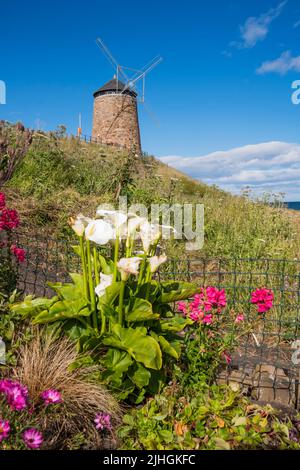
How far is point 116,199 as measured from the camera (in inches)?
236

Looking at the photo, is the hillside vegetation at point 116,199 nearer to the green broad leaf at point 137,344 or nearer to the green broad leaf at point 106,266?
the green broad leaf at point 106,266

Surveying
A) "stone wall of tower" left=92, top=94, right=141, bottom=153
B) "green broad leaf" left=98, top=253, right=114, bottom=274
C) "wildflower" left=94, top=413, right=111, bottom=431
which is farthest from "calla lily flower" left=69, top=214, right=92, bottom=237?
"stone wall of tower" left=92, top=94, right=141, bottom=153

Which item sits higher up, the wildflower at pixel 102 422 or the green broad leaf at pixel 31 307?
the green broad leaf at pixel 31 307

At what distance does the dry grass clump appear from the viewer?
80.0 inches

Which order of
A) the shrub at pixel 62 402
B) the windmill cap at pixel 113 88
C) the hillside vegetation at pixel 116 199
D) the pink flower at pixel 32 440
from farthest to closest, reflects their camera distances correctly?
1. the windmill cap at pixel 113 88
2. the hillside vegetation at pixel 116 199
3. the shrub at pixel 62 402
4. the pink flower at pixel 32 440

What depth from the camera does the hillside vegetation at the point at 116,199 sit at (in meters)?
5.35

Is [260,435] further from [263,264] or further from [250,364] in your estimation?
[263,264]

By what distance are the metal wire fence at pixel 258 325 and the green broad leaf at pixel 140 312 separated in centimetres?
83

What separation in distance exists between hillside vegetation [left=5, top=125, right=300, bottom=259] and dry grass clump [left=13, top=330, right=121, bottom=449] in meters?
3.01

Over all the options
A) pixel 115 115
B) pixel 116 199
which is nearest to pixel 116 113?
pixel 115 115

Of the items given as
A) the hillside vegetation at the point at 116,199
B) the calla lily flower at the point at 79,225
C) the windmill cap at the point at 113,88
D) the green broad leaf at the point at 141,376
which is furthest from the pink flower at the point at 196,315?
the windmill cap at the point at 113,88

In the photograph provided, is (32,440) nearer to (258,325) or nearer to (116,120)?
(258,325)

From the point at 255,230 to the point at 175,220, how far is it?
4.13 feet
